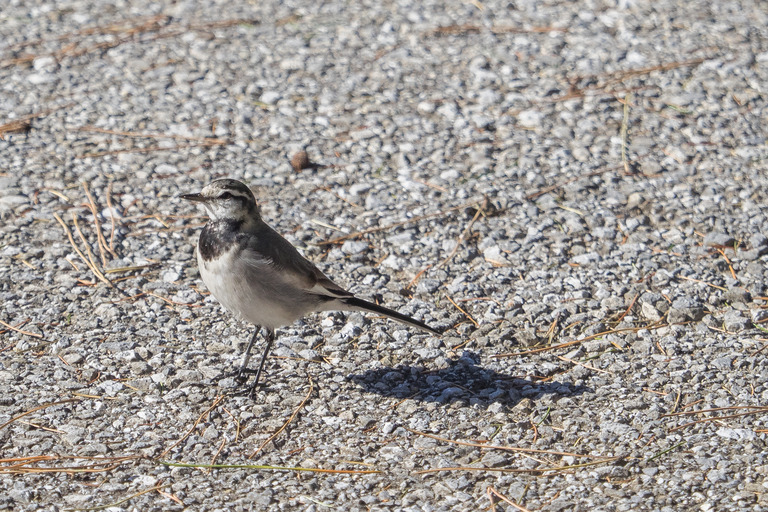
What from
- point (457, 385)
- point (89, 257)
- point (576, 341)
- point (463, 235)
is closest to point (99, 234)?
point (89, 257)

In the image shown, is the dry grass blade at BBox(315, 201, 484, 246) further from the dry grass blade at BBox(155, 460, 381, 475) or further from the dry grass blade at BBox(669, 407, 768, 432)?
the dry grass blade at BBox(669, 407, 768, 432)

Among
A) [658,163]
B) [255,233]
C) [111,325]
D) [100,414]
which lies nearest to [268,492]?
[100,414]

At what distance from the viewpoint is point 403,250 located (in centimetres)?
656

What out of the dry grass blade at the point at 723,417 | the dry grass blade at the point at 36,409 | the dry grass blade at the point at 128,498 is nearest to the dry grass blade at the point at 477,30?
the dry grass blade at the point at 723,417

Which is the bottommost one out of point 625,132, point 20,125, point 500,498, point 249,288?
point 625,132

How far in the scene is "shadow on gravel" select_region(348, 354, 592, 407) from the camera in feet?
16.6

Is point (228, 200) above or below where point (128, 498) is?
above

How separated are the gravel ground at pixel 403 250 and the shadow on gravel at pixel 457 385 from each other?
0.09 feet

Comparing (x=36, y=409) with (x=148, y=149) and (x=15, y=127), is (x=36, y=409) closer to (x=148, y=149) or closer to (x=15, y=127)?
(x=148, y=149)

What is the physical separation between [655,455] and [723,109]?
16.4 ft

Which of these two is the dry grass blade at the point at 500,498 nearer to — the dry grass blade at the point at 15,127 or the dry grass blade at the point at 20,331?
the dry grass blade at the point at 20,331

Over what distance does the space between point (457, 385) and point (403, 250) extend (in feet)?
5.35

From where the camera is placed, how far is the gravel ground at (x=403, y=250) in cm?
446

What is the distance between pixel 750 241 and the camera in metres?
6.52
